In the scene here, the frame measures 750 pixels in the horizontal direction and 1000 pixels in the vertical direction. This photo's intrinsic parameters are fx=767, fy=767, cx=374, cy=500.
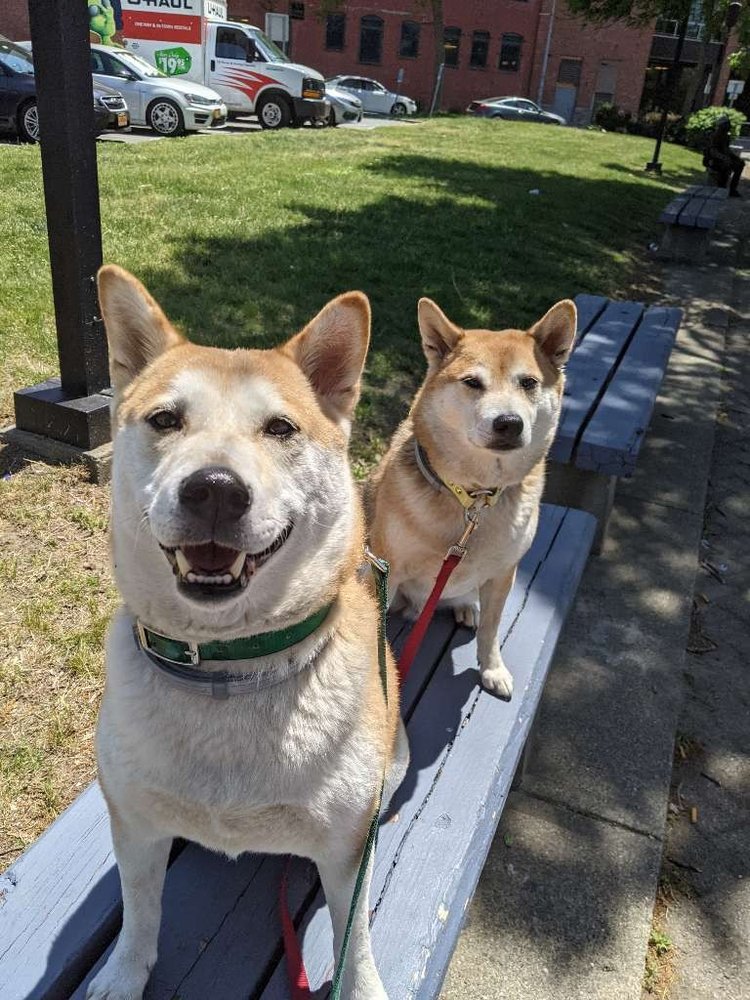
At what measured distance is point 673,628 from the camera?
3830 millimetres

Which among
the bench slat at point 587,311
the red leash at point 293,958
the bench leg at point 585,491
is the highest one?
the bench slat at point 587,311

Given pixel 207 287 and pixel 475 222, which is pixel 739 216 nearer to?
pixel 475 222

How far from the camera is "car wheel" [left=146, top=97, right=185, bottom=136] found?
16.2 meters

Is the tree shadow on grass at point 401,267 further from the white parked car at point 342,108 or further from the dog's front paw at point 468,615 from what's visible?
the white parked car at point 342,108

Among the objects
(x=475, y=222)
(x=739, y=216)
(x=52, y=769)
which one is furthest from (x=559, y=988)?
(x=739, y=216)

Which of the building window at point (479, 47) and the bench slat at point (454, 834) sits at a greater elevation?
the building window at point (479, 47)

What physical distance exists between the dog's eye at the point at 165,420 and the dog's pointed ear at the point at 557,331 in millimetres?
1848

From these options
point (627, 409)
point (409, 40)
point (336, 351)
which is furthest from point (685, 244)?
point (409, 40)

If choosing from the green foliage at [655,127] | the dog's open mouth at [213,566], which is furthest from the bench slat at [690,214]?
the green foliage at [655,127]

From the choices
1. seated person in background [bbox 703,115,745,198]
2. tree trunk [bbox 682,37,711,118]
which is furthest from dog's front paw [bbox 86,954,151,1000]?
tree trunk [bbox 682,37,711,118]

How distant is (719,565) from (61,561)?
11.6 feet

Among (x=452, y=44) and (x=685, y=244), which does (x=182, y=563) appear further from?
(x=452, y=44)

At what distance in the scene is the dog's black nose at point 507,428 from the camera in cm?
269

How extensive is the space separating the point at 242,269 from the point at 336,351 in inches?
215
